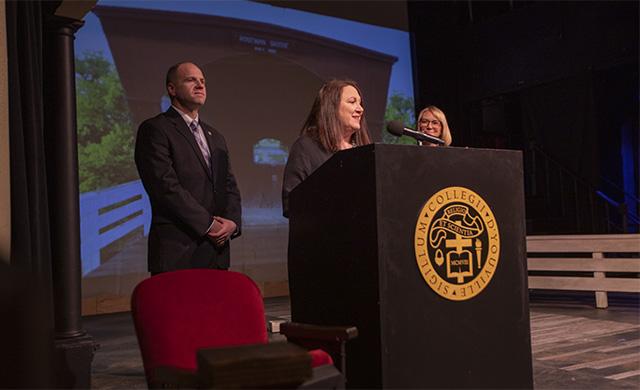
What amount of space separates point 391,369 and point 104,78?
17.4 feet

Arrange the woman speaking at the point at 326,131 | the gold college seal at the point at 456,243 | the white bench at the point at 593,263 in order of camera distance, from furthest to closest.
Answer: the white bench at the point at 593,263 → the woman speaking at the point at 326,131 → the gold college seal at the point at 456,243

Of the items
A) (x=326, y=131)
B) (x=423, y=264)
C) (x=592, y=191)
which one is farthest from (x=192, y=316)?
(x=592, y=191)

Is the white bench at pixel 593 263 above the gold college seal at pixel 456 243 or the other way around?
the other way around

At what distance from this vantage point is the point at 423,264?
183 centimetres

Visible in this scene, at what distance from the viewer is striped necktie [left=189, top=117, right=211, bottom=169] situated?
2752 mm

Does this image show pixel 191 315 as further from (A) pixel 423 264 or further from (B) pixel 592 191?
(B) pixel 592 191

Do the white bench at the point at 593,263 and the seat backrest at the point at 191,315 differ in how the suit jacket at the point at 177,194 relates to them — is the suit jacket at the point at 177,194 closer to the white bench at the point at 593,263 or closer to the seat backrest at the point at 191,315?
the seat backrest at the point at 191,315

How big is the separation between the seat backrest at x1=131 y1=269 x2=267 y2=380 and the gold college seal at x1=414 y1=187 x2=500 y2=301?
0.57 m

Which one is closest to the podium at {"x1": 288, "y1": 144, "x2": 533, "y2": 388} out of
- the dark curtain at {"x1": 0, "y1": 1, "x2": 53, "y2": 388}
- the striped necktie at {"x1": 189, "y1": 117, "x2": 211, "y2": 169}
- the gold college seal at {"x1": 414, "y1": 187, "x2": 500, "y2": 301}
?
the gold college seal at {"x1": 414, "y1": 187, "x2": 500, "y2": 301}

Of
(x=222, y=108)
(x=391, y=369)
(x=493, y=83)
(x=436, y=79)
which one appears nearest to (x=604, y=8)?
(x=493, y=83)

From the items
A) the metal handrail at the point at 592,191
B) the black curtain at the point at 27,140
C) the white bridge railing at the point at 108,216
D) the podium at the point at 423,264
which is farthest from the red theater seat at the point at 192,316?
the metal handrail at the point at 592,191

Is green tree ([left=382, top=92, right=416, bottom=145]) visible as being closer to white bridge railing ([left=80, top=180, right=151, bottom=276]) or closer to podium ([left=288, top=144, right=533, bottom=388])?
white bridge railing ([left=80, top=180, right=151, bottom=276])

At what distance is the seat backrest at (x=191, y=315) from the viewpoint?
Result: 174 centimetres

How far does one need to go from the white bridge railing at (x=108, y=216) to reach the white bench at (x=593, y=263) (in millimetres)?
4109
